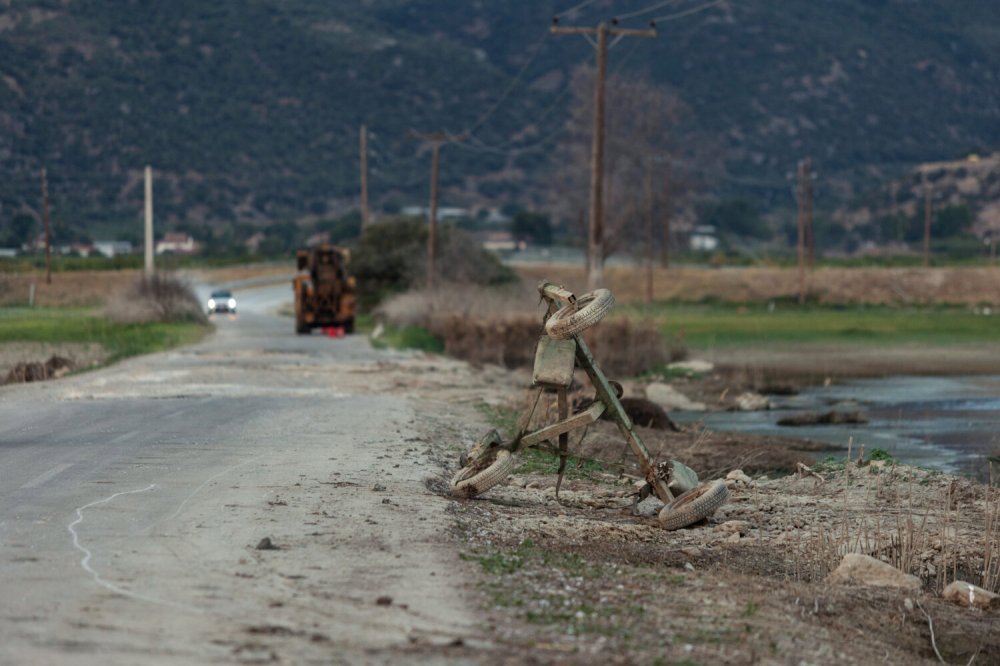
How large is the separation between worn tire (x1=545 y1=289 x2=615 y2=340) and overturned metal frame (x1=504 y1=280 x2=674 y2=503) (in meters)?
0.11

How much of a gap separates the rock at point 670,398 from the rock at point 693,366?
15.5ft

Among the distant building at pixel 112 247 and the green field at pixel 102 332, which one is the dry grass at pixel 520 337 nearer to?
the green field at pixel 102 332

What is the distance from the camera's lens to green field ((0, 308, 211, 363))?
46.4 m

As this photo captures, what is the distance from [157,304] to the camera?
6269 centimetres

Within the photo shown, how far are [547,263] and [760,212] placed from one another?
7811cm

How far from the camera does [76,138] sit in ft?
505

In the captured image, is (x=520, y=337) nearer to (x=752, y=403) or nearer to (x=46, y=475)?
(x=752, y=403)

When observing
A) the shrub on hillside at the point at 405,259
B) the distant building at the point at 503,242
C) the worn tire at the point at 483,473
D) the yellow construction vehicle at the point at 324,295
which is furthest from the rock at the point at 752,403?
the distant building at the point at 503,242

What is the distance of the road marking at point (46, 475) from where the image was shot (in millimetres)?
14305

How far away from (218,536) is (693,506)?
4.06 metres

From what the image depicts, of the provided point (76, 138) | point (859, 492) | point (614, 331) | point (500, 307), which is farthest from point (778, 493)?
point (76, 138)

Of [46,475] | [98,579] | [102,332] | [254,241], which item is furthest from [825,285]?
[98,579]

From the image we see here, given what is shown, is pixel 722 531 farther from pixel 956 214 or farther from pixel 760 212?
pixel 760 212

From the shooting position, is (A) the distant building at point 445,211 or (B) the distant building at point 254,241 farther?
(A) the distant building at point 445,211
